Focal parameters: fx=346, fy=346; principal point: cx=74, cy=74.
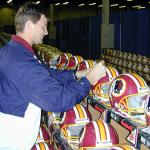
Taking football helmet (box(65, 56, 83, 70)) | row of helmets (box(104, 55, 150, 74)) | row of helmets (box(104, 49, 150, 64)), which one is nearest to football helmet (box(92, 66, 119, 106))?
football helmet (box(65, 56, 83, 70))

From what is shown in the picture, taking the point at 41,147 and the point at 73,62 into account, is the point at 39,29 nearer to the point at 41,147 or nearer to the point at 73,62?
the point at 41,147

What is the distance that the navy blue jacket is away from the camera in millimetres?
2324

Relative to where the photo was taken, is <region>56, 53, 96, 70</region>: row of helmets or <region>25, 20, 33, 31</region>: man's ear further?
<region>56, 53, 96, 70</region>: row of helmets

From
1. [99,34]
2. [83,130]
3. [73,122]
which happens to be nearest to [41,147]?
[73,122]

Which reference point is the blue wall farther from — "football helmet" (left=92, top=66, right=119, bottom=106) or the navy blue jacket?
the navy blue jacket

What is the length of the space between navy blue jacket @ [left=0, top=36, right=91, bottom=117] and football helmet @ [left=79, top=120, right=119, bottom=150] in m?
0.33

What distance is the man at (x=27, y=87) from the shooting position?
2.34 metres

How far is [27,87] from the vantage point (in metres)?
2.36

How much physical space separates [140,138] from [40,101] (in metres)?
0.71

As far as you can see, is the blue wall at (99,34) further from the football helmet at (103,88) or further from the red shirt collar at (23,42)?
the red shirt collar at (23,42)

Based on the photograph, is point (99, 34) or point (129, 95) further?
point (99, 34)

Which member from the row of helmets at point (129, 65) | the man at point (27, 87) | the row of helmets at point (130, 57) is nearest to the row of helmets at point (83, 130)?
the man at point (27, 87)

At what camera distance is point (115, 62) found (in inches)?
367

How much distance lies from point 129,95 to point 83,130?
1.49 ft
